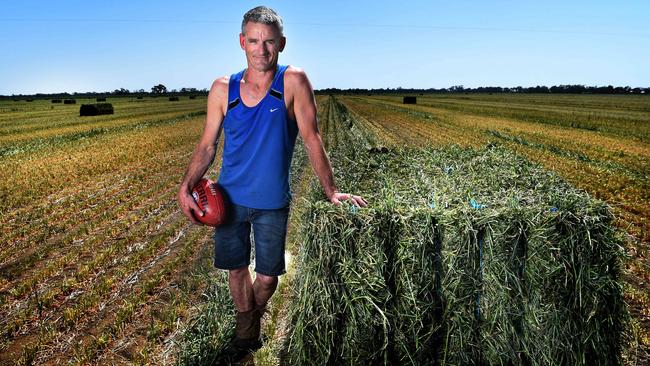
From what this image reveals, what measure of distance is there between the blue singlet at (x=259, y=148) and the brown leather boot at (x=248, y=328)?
1058 mm

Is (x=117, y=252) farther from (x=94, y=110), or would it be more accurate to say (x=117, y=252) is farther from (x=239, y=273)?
(x=94, y=110)

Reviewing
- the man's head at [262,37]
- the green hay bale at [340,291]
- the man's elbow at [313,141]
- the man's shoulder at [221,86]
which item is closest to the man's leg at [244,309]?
the green hay bale at [340,291]

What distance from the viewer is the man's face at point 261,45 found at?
3.31 metres

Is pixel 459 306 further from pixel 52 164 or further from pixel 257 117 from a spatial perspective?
pixel 52 164

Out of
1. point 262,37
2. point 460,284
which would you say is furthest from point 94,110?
point 460,284

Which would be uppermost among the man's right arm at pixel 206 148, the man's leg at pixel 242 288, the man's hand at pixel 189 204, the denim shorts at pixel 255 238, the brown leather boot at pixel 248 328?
the man's right arm at pixel 206 148

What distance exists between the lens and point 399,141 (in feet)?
63.7

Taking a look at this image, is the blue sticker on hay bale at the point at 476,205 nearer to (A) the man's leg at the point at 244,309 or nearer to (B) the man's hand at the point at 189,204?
(A) the man's leg at the point at 244,309

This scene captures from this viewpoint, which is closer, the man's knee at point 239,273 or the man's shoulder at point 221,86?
the man's shoulder at point 221,86

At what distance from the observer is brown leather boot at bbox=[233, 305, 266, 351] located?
13.5ft

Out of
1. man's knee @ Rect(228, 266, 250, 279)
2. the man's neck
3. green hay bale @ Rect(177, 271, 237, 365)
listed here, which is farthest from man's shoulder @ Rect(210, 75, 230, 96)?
green hay bale @ Rect(177, 271, 237, 365)

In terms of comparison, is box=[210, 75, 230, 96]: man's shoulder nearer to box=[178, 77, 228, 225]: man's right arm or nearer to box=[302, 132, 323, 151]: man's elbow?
box=[178, 77, 228, 225]: man's right arm

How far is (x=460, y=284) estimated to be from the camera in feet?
12.1

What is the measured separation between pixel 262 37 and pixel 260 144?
0.73 metres
